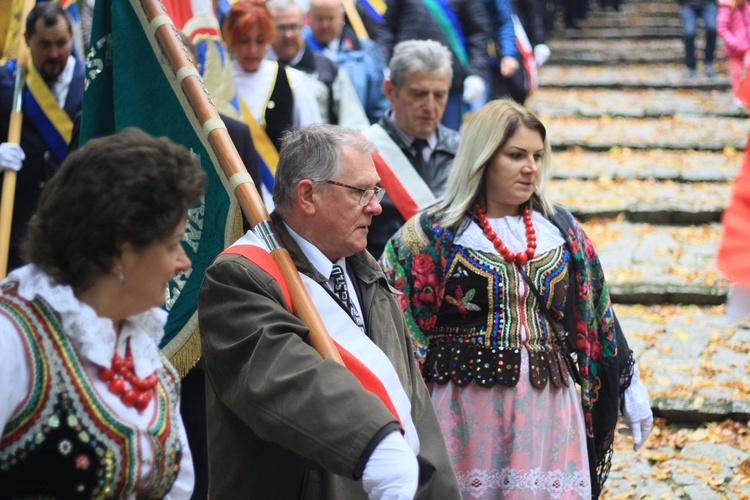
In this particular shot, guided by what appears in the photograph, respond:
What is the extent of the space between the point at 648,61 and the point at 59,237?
17867mm

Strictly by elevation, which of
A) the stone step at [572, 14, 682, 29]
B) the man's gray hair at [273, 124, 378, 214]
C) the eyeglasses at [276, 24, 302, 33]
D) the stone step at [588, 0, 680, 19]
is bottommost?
the stone step at [572, 14, 682, 29]

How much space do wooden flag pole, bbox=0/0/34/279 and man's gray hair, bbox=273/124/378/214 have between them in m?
2.90

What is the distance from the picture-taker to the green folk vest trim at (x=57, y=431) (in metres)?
2.37

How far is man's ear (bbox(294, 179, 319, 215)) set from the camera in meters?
3.54

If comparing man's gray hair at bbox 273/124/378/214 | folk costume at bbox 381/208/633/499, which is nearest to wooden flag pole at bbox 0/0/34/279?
folk costume at bbox 381/208/633/499

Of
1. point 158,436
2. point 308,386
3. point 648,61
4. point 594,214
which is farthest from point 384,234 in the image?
point 648,61

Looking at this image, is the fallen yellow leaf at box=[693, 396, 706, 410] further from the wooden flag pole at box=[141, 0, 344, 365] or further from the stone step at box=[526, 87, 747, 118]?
the stone step at box=[526, 87, 747, 118]

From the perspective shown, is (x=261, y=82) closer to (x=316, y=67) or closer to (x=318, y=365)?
(x=316, y=67)

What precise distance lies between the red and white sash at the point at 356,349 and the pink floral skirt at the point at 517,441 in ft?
3.06

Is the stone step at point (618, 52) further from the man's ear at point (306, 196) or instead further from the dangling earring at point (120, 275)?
the dangling earring at point (120, 275)

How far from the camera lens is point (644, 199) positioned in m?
11.4

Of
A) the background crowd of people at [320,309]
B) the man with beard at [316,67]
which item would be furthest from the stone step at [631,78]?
the background crowd of people at [320,309]

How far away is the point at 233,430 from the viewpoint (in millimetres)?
3371

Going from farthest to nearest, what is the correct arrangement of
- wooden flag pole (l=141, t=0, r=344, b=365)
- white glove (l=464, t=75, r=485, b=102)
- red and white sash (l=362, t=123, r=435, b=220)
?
white glove (l=464, t=75, r=485, b=102) → red and white sash (l=362, t=123, r=435, b=220) → wooden flag pole (l=141, t=0, r=344, b=365)
